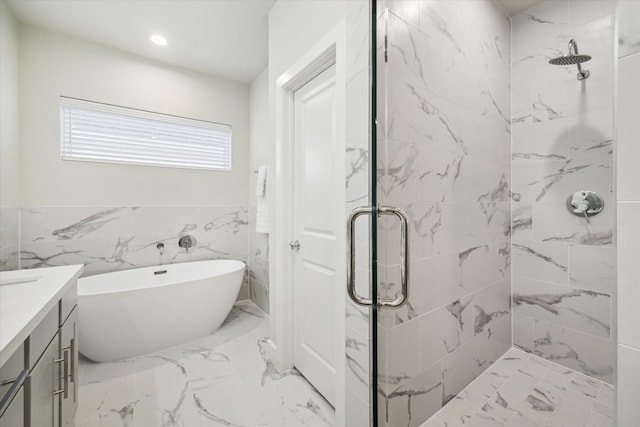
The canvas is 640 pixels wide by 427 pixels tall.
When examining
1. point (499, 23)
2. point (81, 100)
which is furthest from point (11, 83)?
point (499, 23)

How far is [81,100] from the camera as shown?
7.78 ft

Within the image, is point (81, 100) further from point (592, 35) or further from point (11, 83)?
point (592, 35)

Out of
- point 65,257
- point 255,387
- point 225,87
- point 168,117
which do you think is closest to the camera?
point 255,387

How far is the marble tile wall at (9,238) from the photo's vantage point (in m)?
1.90

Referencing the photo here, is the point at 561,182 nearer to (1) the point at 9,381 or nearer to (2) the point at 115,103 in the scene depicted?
(1) the point at 9,381

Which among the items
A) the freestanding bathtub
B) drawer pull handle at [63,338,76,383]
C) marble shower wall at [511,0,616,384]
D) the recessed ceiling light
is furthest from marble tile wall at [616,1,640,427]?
the recessed ceiling light

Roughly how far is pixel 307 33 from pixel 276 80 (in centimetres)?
Result: 41

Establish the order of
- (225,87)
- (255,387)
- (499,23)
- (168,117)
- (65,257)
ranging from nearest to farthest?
(499,23), (255,387), (65,257), (168,117), (225,87)

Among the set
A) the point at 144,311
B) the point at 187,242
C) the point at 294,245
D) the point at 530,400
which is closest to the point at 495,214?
the point at 530,400

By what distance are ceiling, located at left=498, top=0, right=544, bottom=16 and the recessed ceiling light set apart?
2547 millimetres

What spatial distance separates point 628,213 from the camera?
1.66 ft

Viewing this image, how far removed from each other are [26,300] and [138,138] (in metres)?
2.15

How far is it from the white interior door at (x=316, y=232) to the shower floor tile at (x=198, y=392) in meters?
0.18

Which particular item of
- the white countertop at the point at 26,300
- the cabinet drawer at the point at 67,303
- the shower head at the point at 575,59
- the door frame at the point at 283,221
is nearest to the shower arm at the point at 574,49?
the shower head at the point at 575,59
